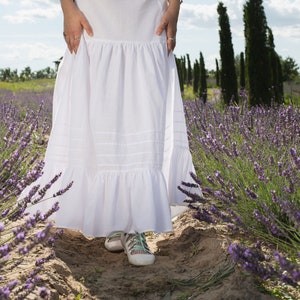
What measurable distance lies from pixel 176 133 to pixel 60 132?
0.68 metres

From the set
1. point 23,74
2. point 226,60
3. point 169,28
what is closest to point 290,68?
point 23,74

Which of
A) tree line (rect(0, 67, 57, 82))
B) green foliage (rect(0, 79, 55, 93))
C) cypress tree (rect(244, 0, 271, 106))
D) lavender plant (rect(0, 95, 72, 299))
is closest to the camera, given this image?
lavender plant (rect(0, 95, 72, 299))

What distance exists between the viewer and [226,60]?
1365 centimetres

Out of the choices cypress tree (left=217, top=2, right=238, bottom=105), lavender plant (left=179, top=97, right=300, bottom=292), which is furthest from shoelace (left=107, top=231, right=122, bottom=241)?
cypress tree (left=217, top=2, right=238, bottom=105)

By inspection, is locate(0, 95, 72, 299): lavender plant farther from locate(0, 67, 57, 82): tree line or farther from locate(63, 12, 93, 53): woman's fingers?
locate(0, 67, 57, 82): tree line

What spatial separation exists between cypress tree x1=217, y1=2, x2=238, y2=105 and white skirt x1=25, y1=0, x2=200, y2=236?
1034 centimetres

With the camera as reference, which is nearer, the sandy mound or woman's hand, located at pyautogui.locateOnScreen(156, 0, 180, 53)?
the sandy mound

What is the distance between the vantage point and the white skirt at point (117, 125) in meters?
2.82

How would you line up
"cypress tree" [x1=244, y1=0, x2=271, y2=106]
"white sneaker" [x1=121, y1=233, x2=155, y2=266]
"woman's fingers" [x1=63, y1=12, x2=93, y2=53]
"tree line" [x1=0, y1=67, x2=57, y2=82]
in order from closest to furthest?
"white sneaker" [x1=121, y1=233, x2=155, y2=266]
"woman's fingers" [x1=63, y1=12, x2=93, y2=53]
"cypress tree" [x1=244, y1=0, x2=271, y2=106]
"tree line" [x1=0, y1=67, x2=57, y2=82]

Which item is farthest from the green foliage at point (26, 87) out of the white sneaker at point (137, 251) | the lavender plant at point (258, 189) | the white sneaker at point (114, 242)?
the white sneaker at point (137, 251)

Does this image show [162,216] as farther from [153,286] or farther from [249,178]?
[249,178]

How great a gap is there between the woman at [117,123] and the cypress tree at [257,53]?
817cm

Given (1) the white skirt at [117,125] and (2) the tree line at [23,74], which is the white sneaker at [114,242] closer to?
(1) the white skirt at [117,125]

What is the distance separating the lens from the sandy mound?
7.41ft
